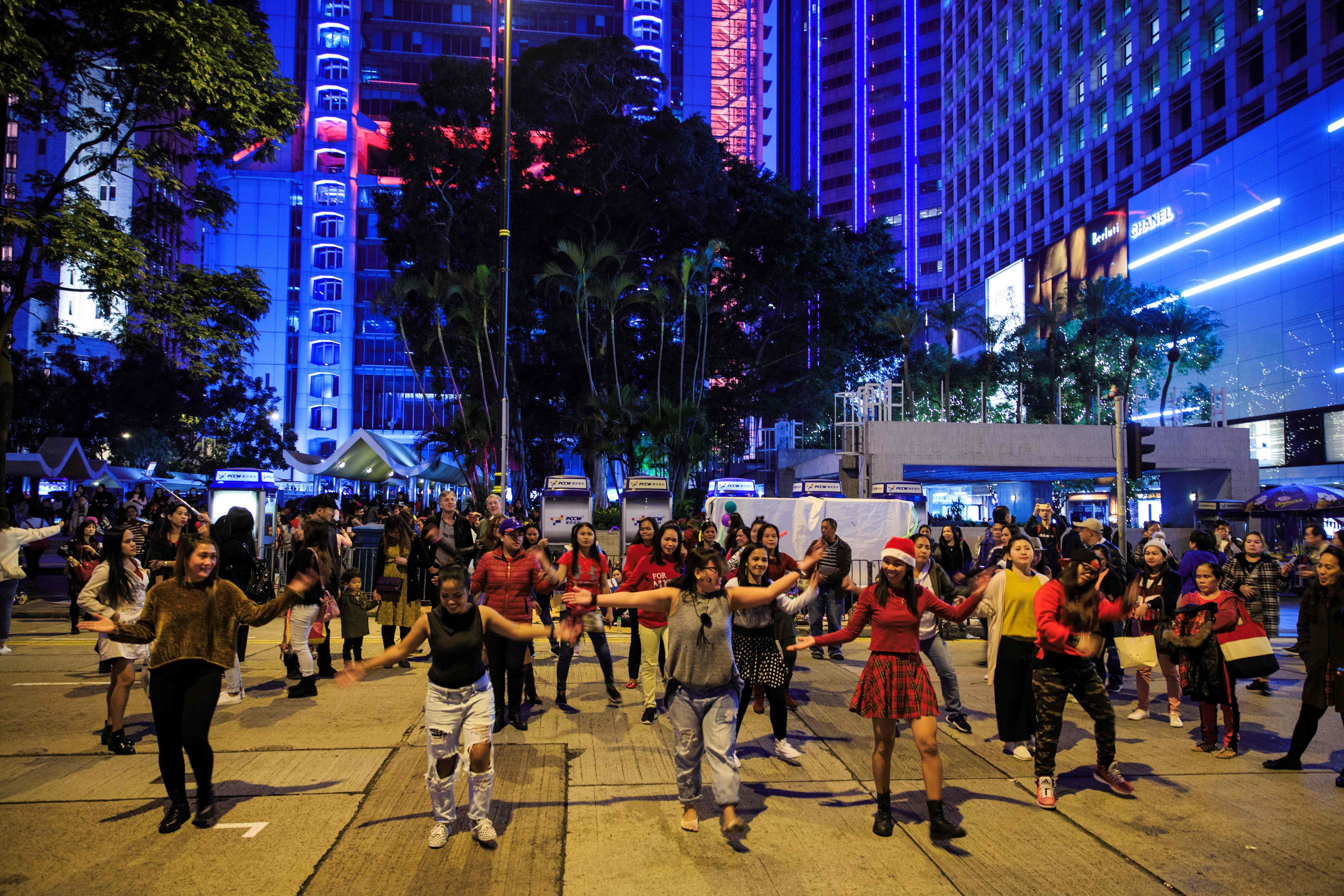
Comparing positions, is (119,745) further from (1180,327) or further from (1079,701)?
(1180,327)

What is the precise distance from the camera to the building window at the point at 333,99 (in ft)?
232

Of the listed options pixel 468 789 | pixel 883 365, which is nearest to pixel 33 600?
pixel 468 789

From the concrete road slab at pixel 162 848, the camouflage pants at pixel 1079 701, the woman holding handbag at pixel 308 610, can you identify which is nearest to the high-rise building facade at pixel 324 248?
the woman holding handbag at pixel 308 610

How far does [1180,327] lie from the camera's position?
40.4 metres

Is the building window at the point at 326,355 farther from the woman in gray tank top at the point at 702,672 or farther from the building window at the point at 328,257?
the woman in gray tank top at the point at 702,672

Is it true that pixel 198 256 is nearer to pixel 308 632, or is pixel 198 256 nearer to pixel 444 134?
pixel 444 134

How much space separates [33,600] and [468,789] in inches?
598

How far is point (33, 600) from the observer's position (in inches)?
633

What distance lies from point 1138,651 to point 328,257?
2848 inches

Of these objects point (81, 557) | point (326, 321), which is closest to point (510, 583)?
point (81, 557)

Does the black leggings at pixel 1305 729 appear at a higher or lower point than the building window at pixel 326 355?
lower

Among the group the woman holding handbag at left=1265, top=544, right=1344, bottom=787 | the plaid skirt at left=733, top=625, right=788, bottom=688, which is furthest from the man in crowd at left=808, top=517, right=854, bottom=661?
the woman holding handbag at left=1265, top=544, right=1344, bottom=787

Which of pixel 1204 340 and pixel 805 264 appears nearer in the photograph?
pixel 805 264

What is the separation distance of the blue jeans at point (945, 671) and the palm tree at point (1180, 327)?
3634 cm
